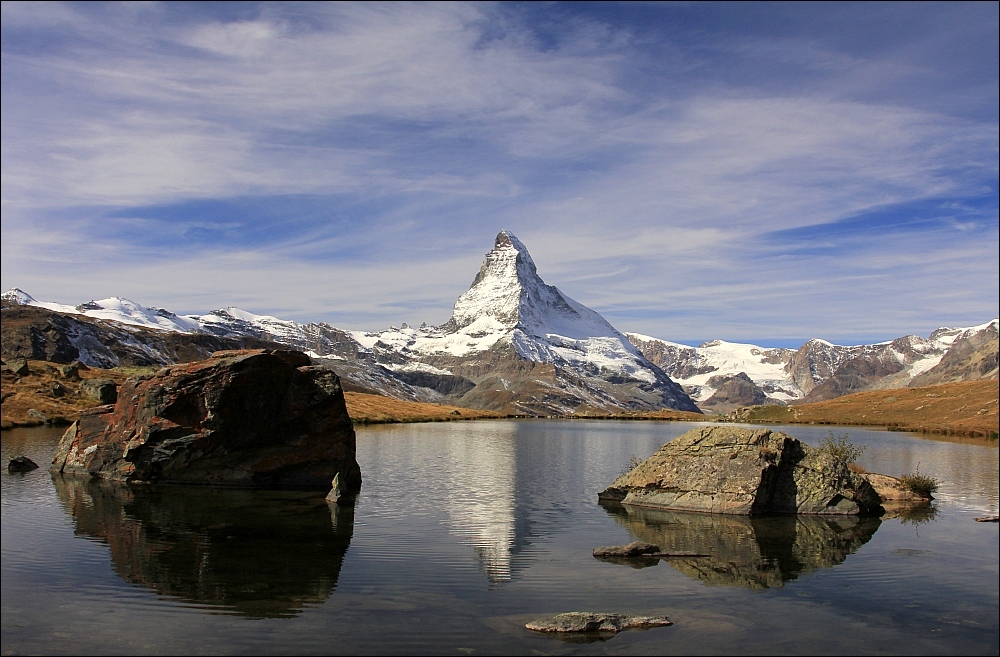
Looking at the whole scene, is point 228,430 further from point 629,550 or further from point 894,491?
point 894,491

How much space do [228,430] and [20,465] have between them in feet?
44.9

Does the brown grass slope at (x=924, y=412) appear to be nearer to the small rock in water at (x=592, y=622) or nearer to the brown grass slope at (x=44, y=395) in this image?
the small rock in water at (x=592, y=622)

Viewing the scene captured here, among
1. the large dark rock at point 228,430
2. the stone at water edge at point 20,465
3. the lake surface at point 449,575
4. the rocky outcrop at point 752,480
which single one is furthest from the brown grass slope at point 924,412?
the stone at water edge at point 20,465

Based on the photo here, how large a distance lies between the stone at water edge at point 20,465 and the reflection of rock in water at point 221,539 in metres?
3.66

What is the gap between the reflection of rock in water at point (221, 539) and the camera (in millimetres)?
21547

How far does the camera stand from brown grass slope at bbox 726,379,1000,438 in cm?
12788

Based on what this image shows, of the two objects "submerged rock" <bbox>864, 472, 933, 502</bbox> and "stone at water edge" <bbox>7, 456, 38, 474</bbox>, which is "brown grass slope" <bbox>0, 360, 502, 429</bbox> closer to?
"stone at water edge" <bbox>7, 456, 38, 474</bbox>

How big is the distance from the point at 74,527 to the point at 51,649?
14.9 metres

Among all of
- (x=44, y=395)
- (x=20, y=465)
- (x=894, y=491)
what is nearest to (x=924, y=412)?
(x=894, y=491)

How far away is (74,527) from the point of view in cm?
2944

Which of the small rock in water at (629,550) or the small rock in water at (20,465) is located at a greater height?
the small rock in water at (20,465)

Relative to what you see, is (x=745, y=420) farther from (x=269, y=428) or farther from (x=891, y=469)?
(x=269, y=428)

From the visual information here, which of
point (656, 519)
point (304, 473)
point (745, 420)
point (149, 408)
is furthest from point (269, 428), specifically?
point (745, 420)

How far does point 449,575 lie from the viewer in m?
24.3
